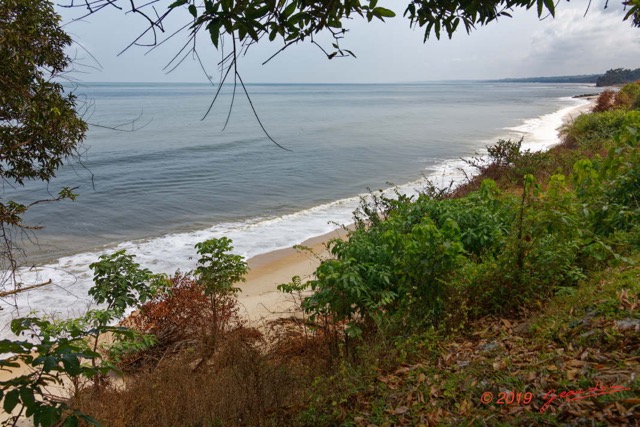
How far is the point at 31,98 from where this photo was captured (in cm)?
560

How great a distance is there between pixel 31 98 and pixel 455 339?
17.9 ft

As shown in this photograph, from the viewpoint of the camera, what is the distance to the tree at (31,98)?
5.07 meters

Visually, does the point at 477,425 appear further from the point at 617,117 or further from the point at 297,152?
the point at 297,152

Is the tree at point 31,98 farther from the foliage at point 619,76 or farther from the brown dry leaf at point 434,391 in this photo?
the foliage at point 619,76

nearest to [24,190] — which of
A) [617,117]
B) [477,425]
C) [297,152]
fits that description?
[297,152]

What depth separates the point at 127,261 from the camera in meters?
6.62

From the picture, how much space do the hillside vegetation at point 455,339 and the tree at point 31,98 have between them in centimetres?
187

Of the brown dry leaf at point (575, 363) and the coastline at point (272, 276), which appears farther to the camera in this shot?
the coastline at point (272, 276)

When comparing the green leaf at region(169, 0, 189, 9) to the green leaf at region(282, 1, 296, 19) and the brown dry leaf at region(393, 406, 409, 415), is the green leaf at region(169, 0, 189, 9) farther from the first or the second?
the brown dry leaf at region(393, 406, 409, 415)

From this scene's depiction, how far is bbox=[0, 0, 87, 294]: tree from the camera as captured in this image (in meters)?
5.07

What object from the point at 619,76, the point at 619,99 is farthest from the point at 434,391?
the point at 619,76

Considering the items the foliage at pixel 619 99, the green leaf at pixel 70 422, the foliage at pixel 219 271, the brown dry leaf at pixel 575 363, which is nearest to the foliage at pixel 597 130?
the foliage at pixel 619 99

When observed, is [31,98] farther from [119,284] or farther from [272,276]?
[272,276]

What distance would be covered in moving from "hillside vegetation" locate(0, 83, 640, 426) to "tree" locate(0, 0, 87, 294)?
1865mm
